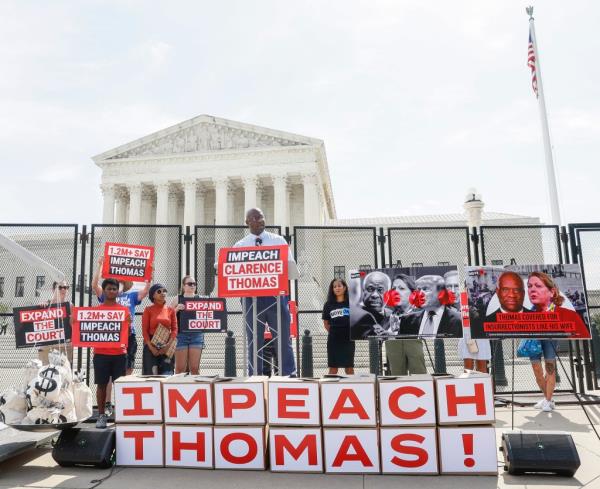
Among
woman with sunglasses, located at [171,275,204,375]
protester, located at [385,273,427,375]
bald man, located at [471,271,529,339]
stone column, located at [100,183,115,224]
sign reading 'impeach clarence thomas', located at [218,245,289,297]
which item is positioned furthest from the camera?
stone column, located at [100,183,115,224]

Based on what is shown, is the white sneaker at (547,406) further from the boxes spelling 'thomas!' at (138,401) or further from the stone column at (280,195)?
the stone column at (280,195)

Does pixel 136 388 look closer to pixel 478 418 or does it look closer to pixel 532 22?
pixel 478 418

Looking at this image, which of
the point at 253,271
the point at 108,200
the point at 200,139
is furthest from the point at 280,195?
the point at 253,271

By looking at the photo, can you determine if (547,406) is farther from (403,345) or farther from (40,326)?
(40,326)

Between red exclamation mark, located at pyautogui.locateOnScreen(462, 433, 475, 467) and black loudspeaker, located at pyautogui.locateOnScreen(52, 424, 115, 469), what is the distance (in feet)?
11.0

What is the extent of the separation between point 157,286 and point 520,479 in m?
5.28

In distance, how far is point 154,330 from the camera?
695 centimetres

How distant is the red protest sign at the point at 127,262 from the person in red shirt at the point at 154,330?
0.67m

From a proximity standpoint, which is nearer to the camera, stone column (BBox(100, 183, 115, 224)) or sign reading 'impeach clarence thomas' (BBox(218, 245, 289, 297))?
sign reading 'impeach clarence thomas' (BBox(218, 245, 289, 297))

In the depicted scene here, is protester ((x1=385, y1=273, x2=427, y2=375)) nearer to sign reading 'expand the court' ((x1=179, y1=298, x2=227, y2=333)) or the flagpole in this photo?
sign reading 'expand the court' ((x1=179, y1=298, x2=227, y2=333))

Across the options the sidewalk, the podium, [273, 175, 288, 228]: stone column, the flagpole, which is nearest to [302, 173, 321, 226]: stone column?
[273, 175, 288, 228]: stone column

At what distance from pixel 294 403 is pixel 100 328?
9.78 feet

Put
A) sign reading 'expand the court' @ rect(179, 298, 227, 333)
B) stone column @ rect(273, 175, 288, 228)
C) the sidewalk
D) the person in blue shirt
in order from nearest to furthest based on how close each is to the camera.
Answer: the sidewalk
the person in blue shirt
sign reading 'expand the court' @ rect(179, 298, 227, 333)
stone column @ rect(273, 175, 288, 228)

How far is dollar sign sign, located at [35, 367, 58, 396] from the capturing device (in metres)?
4.48
